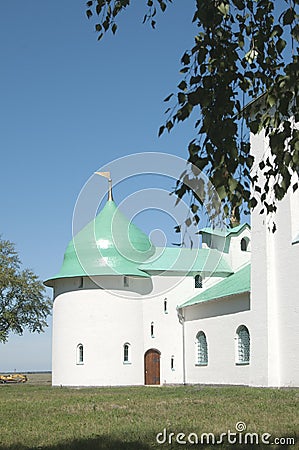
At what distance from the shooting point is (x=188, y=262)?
35500 millimetres

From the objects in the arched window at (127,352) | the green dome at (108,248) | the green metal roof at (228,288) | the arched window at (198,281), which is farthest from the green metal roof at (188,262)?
the arched window at (127,352)

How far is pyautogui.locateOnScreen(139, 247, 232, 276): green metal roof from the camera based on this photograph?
34.8m

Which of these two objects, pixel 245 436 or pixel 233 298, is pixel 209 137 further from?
pixel 233 298

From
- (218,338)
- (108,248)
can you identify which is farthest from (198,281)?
(218,338)

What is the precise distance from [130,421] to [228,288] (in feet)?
56.8

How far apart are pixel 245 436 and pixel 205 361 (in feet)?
68.6

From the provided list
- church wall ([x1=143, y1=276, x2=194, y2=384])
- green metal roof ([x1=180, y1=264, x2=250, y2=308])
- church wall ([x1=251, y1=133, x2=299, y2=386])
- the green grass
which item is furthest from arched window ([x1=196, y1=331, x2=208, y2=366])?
the green grass

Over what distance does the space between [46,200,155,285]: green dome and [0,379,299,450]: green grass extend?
16.0 metres

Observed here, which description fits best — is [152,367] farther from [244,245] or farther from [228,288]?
[244,245]

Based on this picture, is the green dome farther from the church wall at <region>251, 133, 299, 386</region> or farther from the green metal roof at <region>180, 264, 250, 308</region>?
the church wall at <region>251, 133, 299, 386</region>

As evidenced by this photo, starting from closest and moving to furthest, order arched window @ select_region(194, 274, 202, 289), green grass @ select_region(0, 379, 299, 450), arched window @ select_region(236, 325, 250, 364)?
green grass @ select_region(0, 379, 299, 450) → arched window @ select_region(236, 325, 250, 364) → arched window @ select_region(194, 274, 202, 289)

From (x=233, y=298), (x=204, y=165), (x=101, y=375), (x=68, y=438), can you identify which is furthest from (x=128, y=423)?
(x=101, y=375)

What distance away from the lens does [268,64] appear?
478 cm

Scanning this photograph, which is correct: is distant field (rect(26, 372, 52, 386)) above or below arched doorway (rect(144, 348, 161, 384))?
below
